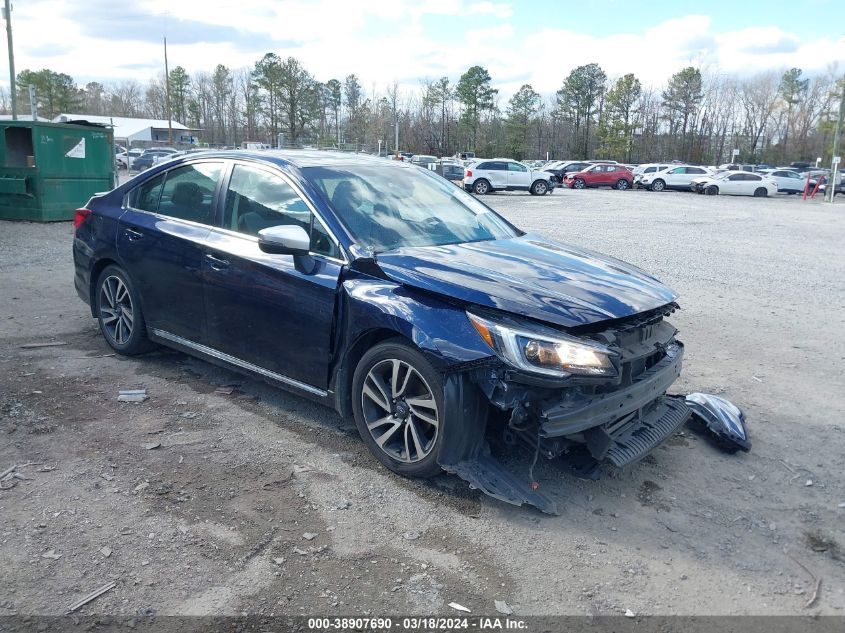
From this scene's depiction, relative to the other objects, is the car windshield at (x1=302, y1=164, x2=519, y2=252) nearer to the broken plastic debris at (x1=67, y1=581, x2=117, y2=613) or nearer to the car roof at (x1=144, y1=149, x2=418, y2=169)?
the car roof at (x1=144, y1=149, x2=418, y2=169)

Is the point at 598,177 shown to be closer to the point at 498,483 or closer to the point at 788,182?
the point at 788,182

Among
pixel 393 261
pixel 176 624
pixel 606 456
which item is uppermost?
pixel 393 261

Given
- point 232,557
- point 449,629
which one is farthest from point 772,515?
point 232,557

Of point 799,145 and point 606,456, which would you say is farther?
point 799,145

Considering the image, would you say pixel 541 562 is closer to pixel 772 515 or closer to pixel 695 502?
pixel 695 502

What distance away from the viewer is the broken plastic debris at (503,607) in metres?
2.82

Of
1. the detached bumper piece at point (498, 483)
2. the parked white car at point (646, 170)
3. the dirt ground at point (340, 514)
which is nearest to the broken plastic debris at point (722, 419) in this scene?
the dirt ground at point (340, 514)

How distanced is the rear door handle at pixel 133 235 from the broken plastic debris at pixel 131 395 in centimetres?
114

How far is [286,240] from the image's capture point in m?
3.96

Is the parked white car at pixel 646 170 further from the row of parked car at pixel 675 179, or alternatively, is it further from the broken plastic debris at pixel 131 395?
the broken plastic debris at pixel 131 395

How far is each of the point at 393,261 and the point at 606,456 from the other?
60.3 inches

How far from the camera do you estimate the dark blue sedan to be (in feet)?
11.3

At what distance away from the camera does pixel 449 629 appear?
2709mm

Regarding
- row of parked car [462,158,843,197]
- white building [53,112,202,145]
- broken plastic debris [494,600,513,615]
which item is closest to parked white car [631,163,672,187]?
row of parked car [462,158,843,197]
